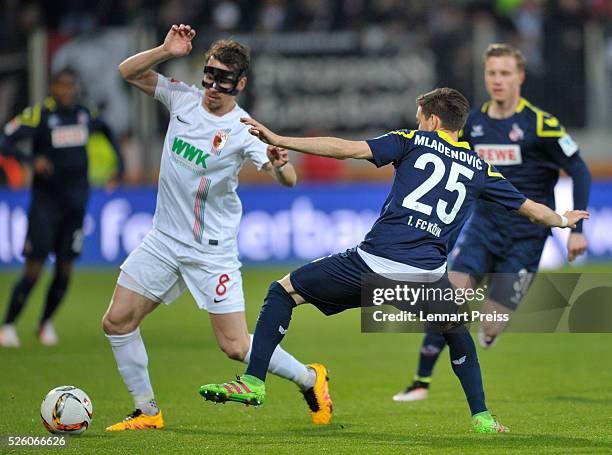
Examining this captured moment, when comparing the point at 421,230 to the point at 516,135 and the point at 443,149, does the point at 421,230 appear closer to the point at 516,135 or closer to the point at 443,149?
the point at 443,149

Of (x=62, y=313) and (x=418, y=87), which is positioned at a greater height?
(x=418, y=87)

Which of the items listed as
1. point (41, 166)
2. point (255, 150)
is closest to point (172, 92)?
point (255, 150)

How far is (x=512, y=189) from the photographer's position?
7.04 meters

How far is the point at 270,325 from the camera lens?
698 centimetres

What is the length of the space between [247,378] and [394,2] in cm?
1351

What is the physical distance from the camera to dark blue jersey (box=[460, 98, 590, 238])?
898cm

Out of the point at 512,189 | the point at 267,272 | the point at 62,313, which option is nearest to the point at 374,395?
the point at 512,189

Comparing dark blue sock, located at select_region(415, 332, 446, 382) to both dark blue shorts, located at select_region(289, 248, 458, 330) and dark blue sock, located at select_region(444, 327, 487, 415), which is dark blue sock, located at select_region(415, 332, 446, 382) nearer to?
dark blue sock, located at select_region(444, 327, 487, 415)

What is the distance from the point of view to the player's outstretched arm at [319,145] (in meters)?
6.53

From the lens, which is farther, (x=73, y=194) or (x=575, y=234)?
(x=73, y=194)

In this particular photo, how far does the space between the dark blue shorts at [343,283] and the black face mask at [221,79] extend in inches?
52.1

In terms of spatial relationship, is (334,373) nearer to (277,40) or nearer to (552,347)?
(552,347)

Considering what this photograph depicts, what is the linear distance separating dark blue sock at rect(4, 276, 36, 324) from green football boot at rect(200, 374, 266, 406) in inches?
225

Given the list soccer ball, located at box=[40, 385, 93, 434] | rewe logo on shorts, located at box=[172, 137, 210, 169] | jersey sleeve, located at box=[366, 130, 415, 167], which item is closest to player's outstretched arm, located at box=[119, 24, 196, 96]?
rewe logo on shorts, located at box=[172, 137, 210, 169]
